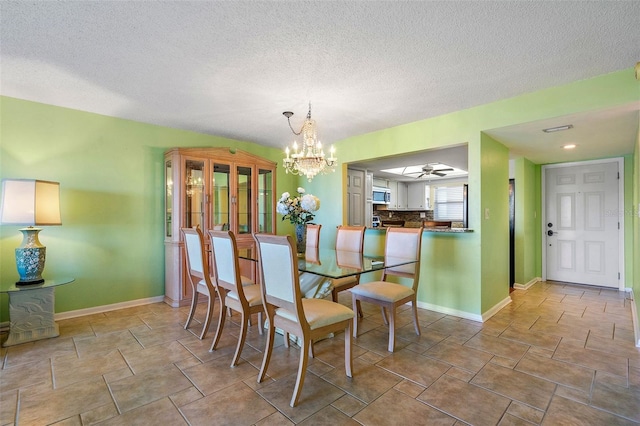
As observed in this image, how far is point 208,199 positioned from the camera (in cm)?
394

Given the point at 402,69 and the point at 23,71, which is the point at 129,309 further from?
the point at 402,69

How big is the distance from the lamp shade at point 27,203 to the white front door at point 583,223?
6.83 meters

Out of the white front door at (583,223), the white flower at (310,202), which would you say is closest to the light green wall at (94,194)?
the white flower at (310,202)

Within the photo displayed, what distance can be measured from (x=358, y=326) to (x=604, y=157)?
4.65 meters

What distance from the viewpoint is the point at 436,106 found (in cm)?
315

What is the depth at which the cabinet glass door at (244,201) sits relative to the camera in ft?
14.0

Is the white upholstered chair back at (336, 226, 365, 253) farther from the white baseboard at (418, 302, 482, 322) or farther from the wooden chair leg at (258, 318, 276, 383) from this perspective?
the wooden chair leg at (258, 318, 276, 383)

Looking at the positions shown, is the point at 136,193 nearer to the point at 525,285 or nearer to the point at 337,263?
the point at 337,263

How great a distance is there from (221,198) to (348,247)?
1.89 m

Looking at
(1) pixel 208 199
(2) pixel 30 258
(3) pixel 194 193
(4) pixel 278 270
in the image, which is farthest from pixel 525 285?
(2) pixel 30 258

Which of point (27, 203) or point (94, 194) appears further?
point (94, 194)

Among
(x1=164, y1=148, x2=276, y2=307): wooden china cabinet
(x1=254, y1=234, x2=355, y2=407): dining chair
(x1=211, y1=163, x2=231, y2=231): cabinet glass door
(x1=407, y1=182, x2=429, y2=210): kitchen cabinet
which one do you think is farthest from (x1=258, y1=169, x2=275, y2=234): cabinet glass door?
(x1=407, y1=182, x2=429, y2=210): kitchen cabinet

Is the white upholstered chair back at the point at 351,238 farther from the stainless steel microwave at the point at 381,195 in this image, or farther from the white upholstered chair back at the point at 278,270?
the stainless steel microwave at the point at 381,195

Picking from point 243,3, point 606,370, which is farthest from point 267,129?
point 606,370
